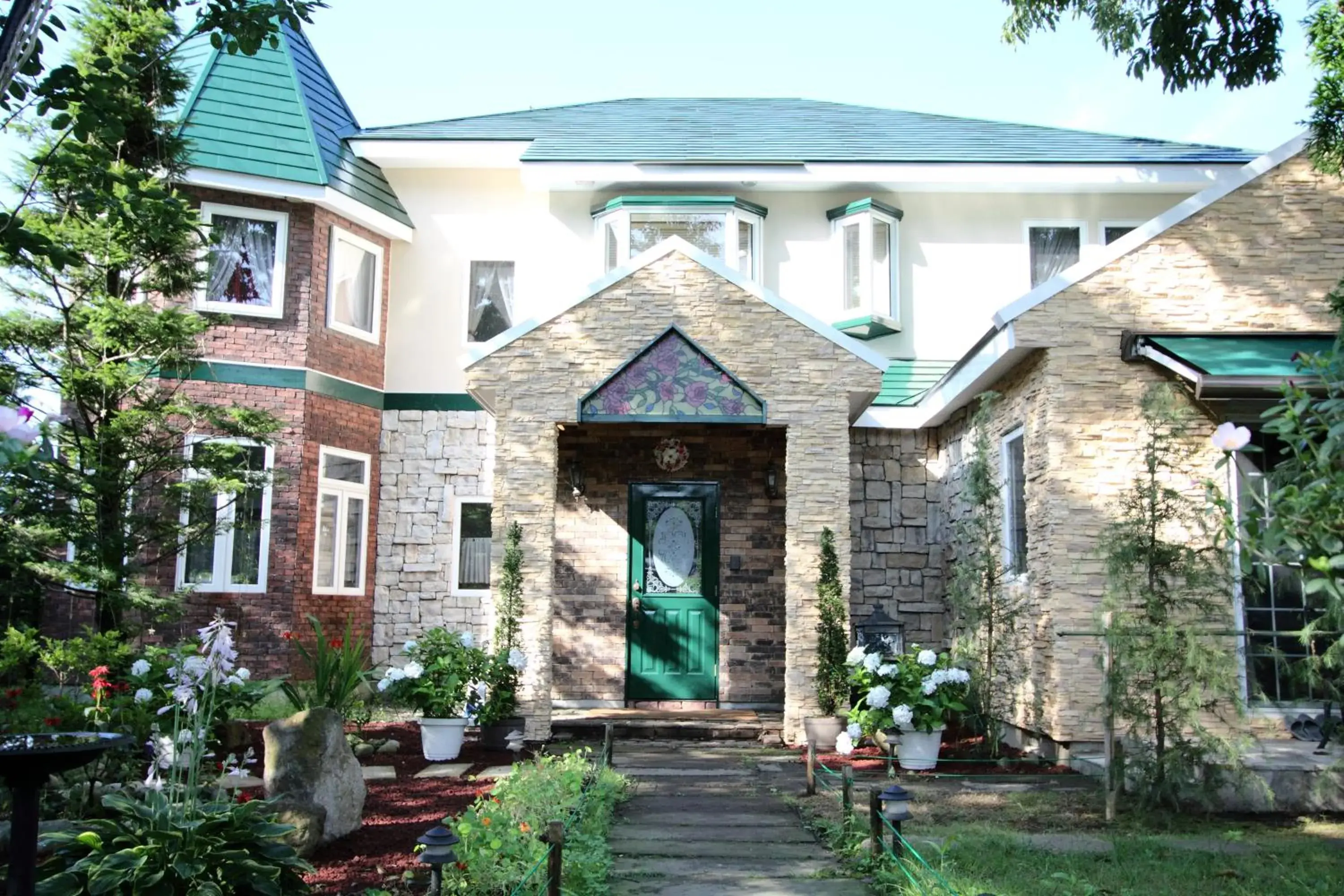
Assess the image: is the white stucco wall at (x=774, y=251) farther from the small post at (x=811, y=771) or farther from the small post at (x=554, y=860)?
the small post at (x=554, y=860)

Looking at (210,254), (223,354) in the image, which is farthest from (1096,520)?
(223,354)

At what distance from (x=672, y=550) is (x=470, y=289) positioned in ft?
15.2

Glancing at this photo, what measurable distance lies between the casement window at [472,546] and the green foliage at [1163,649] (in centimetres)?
825

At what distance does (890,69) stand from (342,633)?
10.7m

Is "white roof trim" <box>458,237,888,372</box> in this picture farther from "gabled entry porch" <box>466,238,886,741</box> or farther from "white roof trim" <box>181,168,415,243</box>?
"white roof trim" <box>181,168,415,243</box>

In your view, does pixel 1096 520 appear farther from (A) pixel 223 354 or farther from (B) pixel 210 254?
(A) pixel 223 354

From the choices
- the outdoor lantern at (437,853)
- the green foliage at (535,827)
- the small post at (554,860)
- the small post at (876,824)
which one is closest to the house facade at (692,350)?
the green foliage at (535,827)

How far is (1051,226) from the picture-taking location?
48.8 feet

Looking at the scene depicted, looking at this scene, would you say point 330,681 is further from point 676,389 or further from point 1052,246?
point 1052,246

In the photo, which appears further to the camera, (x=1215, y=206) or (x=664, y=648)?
(x=664, y=648)

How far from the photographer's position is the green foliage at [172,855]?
193 inches

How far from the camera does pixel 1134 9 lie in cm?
1297

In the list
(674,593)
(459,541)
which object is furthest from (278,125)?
(674,593)

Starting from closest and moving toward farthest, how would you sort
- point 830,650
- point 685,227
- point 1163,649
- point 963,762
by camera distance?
1. point 1163,649
2. point 963,762
3. point 830,650
4. point 685,227
